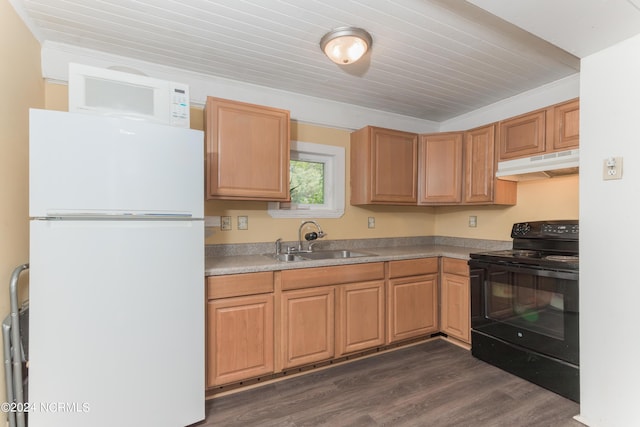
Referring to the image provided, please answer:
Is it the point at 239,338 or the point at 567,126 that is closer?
the point at 239,338

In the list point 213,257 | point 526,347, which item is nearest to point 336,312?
point 213,257

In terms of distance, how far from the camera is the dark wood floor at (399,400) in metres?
1.71

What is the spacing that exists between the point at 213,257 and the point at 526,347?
7.98 ft

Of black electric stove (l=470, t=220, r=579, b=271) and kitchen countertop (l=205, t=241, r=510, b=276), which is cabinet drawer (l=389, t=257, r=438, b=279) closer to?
kitchen countertop (l=205, t=241, r=510, b=276)

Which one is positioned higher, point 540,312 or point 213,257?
point 213,257

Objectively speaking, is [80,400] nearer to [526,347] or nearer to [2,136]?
[2,136]

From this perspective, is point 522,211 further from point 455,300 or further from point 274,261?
point 274,261

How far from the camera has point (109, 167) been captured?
1.46 meters

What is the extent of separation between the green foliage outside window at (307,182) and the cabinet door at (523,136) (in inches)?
64.3

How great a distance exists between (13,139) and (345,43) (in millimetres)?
1886

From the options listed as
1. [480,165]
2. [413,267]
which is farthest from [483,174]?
[413,267]

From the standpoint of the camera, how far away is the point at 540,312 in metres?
2.07

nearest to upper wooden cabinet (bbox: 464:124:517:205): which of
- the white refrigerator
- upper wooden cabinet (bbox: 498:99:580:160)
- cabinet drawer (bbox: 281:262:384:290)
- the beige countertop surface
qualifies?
upper wooden cabinet (bbox: 498:99:580:160)

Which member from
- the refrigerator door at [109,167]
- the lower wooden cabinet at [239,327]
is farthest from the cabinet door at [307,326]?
the refrigerator door at [109,167]
